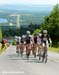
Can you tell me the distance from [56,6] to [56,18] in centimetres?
277

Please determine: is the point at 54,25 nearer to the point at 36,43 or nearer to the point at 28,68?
the point at 36,43

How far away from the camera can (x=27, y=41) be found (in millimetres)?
27469

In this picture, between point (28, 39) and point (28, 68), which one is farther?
point (28, 39)

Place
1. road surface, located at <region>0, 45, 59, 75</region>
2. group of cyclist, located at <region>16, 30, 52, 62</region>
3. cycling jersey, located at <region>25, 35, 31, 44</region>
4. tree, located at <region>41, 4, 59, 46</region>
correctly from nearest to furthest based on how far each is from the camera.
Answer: road surface, located at <region>0, 45, 59, 75</region> < group of cyclist, located at <region>16, 30, 52, 62</region> < cycling jersey, located at <region>25, 35, 31, 44</region> < tree, located at <region>41, 4, 59, 46</region>

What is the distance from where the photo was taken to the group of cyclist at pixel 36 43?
76.9 ft

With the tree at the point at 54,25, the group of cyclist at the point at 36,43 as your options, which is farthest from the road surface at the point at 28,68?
the tree at the point at 54,25

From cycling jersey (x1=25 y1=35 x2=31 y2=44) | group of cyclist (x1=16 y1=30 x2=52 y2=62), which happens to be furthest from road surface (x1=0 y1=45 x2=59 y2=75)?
cycling jersey (x1=25 y1=35 x2=31 y2=44)

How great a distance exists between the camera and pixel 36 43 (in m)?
28.2

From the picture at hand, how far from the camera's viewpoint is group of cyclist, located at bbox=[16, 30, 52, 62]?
23.5 metres

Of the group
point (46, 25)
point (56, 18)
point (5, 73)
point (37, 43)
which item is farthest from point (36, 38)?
point (46, 25)

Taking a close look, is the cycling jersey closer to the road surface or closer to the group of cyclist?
the group of cyclist

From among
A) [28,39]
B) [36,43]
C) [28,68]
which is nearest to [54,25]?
[36,43]

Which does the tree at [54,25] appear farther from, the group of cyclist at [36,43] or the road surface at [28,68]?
the road surface at [28,68]

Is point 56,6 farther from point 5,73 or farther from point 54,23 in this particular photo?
point 5,73
